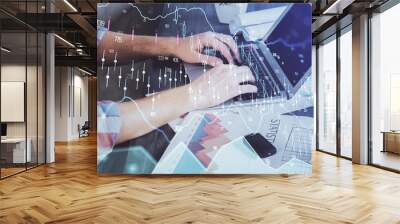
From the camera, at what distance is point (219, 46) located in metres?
6.48

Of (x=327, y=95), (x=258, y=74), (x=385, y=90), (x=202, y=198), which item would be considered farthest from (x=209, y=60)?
(x=327, y=95)

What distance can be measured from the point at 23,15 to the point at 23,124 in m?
2.20

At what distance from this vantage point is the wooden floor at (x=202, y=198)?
13.1 ft

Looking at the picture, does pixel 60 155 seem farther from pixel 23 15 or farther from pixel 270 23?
pixel 270 23

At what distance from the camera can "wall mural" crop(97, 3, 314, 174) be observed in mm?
6418

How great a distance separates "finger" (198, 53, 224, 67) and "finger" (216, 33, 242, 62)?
296 millimetres

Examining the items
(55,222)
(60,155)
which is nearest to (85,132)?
(60,155)

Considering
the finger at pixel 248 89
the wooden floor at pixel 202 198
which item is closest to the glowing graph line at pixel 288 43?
the finger at pixel 248 89

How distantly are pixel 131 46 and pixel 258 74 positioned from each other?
232cm

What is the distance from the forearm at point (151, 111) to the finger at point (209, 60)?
65cm

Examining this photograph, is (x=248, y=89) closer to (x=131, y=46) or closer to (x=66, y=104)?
(x=131, y=46)

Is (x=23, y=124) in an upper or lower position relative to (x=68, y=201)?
upper

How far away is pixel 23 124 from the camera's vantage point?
7.51 m

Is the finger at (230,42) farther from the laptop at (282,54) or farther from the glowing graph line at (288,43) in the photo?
the glowing graph line at (288,43)
